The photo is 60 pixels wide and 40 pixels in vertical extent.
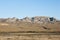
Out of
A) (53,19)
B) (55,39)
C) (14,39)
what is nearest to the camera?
(14,39)

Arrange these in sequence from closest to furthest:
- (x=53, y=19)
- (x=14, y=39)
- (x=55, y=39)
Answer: (x=14, y=39), (x=55, y=39), (x=53, y=19)

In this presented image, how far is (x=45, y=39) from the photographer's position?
40312 millimetres

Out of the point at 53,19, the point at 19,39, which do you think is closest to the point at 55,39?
the point at 19,39

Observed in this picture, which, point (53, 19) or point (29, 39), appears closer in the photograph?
point (29, 39)

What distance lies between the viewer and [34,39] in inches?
1583

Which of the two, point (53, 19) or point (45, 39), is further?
point (53, 19)

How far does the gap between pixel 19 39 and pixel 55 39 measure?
7.86 metres

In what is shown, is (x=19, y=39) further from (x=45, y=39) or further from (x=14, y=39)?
(x=45, y=39)

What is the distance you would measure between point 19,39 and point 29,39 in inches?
91.8

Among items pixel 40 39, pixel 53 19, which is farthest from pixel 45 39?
pixel 53 19

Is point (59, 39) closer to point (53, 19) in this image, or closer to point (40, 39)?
point (40, 39)

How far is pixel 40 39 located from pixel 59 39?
4370mm

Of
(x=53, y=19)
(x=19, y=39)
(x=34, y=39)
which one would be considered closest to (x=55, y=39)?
(x=34, y=39)

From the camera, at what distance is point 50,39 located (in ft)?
133
